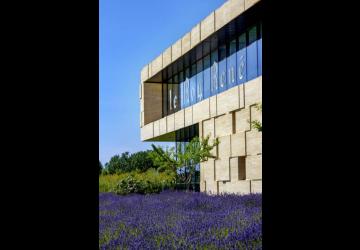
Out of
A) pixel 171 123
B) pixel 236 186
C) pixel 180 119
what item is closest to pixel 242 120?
pixel 236 186

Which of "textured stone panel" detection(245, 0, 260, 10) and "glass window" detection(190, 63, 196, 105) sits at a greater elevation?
"textured stone panel" detection(245, 0, 260, 10)

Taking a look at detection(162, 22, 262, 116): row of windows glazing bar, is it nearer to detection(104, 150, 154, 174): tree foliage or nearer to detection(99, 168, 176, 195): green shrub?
detection(99, 168, 176, 195): green shrub

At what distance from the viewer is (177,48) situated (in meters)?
26.1

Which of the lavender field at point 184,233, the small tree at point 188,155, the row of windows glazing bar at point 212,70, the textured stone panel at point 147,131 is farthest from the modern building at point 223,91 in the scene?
the lavender field at point 184,233

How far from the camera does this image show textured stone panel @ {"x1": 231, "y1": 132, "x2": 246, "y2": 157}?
765 inches

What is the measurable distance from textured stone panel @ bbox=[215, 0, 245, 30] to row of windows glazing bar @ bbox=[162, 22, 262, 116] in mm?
983

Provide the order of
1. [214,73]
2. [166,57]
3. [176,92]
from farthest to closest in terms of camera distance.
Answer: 1. [176,92]
2. [166,57]
3. [214,73]

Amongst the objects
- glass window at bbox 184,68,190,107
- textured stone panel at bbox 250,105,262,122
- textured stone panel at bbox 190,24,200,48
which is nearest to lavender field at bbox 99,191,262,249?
textured stone panel at bbox 250,105,262,122

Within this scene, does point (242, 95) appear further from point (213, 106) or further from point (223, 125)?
point (213, 106)

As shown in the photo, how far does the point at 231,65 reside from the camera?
22.0 meters

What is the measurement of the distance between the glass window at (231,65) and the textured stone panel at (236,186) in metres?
3.69

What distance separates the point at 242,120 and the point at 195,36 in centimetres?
545
